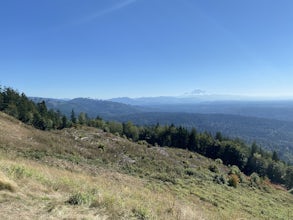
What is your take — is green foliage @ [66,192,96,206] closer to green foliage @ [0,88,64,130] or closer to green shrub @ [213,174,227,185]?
green shrub @ [213,174,227,185]

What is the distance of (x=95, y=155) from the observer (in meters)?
32.4

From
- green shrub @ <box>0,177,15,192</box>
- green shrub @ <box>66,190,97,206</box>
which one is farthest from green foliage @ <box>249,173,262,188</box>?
green shrub @ <box>0,177,15,192</box>

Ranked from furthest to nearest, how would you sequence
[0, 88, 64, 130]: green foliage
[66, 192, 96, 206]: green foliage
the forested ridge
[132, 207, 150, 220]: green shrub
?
the forested ridge
[0, 88, 64, 130]: green foliage
[66, 192, 96, 206]: green foliage
[132, 207, 150, 220]: green shrub

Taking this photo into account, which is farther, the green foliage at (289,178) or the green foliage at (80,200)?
the green foliage at (289,178)

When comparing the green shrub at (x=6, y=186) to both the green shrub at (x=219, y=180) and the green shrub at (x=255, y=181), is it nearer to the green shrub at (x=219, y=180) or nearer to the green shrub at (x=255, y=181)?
the green shrub at (x=219, y=180)

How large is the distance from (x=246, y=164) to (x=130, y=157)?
2214 inches

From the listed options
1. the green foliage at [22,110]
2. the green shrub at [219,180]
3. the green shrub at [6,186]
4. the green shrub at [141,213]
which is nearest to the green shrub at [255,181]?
the green shrub at [219,180]

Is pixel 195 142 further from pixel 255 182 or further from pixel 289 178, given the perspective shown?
pixel 255 182

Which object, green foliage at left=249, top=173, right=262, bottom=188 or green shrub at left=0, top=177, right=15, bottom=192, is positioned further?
green foliage at left=249, top=173, right=262, bottom=188

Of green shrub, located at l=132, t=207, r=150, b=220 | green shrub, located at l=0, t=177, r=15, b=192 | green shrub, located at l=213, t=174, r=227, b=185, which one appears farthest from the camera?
green shrub, located at l=213, t=174, r=227, b=185

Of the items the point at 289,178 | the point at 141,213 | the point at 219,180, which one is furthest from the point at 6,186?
the point at 289,178

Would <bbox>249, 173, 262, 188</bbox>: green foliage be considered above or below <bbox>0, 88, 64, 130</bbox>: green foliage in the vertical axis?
below

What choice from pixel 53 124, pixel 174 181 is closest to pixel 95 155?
pixel 174 181

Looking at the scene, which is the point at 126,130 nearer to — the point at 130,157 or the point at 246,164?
the point at 246,164
